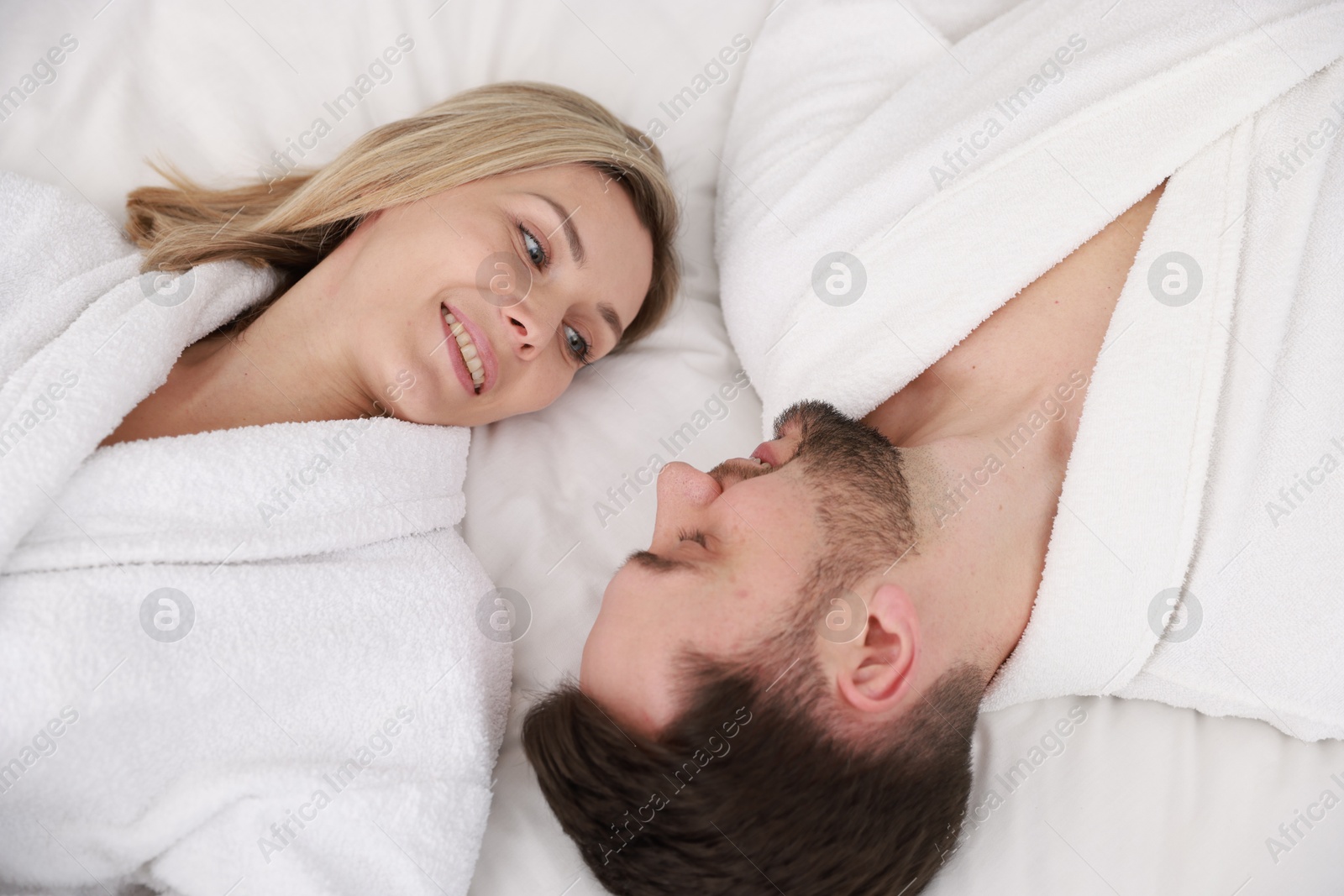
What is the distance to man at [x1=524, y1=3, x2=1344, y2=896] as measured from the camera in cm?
92

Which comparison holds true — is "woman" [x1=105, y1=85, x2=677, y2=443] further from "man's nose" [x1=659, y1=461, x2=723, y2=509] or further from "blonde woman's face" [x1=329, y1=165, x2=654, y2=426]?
"man's nose" [x1=659, y1=461, x2=723, y2=509]

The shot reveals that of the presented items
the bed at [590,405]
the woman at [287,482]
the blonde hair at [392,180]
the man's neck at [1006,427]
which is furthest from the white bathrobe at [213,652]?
the man's neck at [1006,427]

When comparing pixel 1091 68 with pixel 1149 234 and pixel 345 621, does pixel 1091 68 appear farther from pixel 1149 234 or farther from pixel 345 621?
pixel 345 621

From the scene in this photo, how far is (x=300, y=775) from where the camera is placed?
97cm

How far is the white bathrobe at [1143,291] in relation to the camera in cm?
107

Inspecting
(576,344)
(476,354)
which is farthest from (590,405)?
(476,354)

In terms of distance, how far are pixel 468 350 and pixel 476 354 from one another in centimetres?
1

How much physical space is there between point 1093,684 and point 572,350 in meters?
0.90

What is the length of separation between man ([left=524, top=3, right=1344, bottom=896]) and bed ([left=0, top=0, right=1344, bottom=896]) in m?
0.08

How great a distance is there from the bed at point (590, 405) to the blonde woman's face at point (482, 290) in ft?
0.57

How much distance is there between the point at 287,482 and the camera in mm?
1127

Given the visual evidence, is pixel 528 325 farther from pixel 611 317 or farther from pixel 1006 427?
pixel 1006 427

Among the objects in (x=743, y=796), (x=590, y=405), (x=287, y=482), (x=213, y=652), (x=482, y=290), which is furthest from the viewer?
(x=590, y=405)

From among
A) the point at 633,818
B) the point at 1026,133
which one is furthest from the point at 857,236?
the point at 633,818
